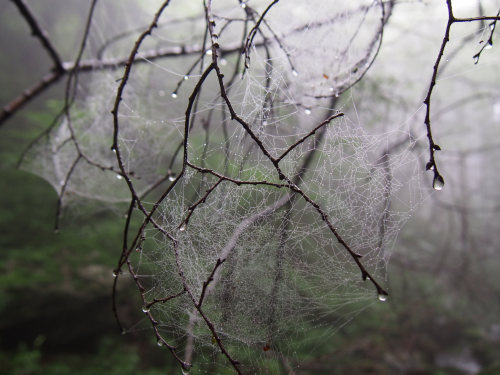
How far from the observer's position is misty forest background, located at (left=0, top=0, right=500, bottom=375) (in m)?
3.85

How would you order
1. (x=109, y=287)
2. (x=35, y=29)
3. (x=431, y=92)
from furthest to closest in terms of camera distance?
1. (x=109, y=287)
2. (x=35, y=29)
3. (x=431, y=92)

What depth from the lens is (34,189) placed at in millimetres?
4973

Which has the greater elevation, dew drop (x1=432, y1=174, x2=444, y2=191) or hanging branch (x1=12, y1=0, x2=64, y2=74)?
hanging branch (x1=12, y1=0, x2=64, y2=74)

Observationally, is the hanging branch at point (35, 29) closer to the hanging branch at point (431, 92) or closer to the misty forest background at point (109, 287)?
the misty forest background at point (109, 287)

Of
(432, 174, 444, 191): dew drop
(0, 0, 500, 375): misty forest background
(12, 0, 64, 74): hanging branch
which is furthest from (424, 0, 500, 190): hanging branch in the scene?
(12, 0, 64, 74): hanging branch

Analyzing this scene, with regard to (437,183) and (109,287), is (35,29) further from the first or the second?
(109,287)

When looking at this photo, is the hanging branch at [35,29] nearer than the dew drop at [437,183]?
No

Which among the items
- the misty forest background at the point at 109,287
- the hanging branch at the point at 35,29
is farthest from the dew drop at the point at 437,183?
the hanging branch at the point at 35,29

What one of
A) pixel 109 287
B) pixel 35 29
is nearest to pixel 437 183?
pixel 35 29

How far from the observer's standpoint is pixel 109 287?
445 centimetres

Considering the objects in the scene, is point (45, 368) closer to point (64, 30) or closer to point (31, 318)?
point (31, 318)

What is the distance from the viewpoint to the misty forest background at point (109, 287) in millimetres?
3854

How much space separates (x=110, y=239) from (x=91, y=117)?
7.36ft

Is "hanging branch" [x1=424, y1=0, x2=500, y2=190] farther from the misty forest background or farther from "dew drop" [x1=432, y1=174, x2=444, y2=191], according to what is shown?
the misty forest background
